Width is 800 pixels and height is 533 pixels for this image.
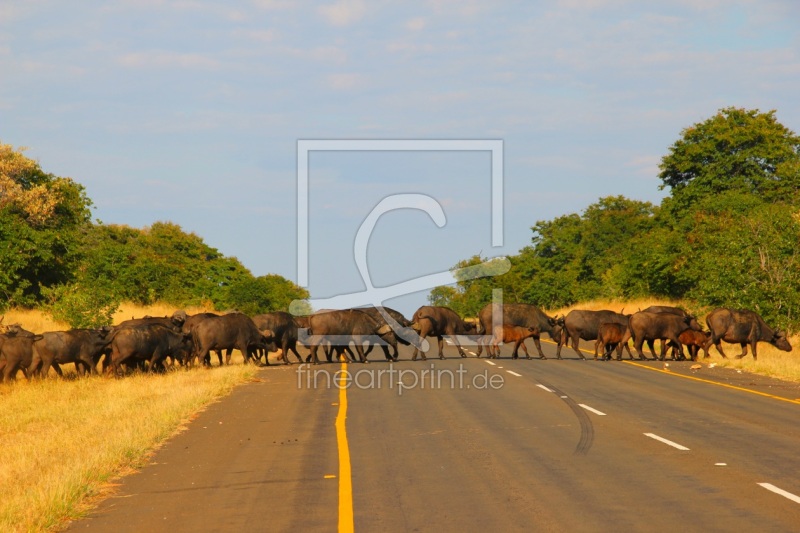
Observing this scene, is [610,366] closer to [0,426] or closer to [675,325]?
[675,325]

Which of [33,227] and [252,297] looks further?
[252,297]

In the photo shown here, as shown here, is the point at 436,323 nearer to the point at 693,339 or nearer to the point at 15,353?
the point at 693,339

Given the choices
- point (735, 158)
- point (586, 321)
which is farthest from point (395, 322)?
point (735, 158)

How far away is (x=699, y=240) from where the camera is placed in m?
67.2

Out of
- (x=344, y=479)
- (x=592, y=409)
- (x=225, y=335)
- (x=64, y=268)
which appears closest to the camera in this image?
(x=344, y=479)

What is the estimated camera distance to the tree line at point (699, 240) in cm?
4569

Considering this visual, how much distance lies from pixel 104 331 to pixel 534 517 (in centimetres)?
2538

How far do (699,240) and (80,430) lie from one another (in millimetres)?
55207

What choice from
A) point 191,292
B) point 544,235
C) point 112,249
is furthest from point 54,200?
point 544,235

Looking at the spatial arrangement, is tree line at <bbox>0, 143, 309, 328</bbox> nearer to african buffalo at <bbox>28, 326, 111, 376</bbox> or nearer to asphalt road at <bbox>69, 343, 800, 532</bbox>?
african buffalo at <bbox>28, 326, 111, 376</bbox>

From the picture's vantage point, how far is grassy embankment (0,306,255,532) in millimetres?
11555

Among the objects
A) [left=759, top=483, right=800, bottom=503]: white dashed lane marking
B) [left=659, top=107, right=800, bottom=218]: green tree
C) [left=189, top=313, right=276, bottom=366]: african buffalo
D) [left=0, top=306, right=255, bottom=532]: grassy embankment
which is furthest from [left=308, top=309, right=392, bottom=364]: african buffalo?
[left=659, top=107, right=800, bottom=218]: green tree

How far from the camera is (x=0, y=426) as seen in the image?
2264cm

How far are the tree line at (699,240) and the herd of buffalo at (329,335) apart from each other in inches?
224
